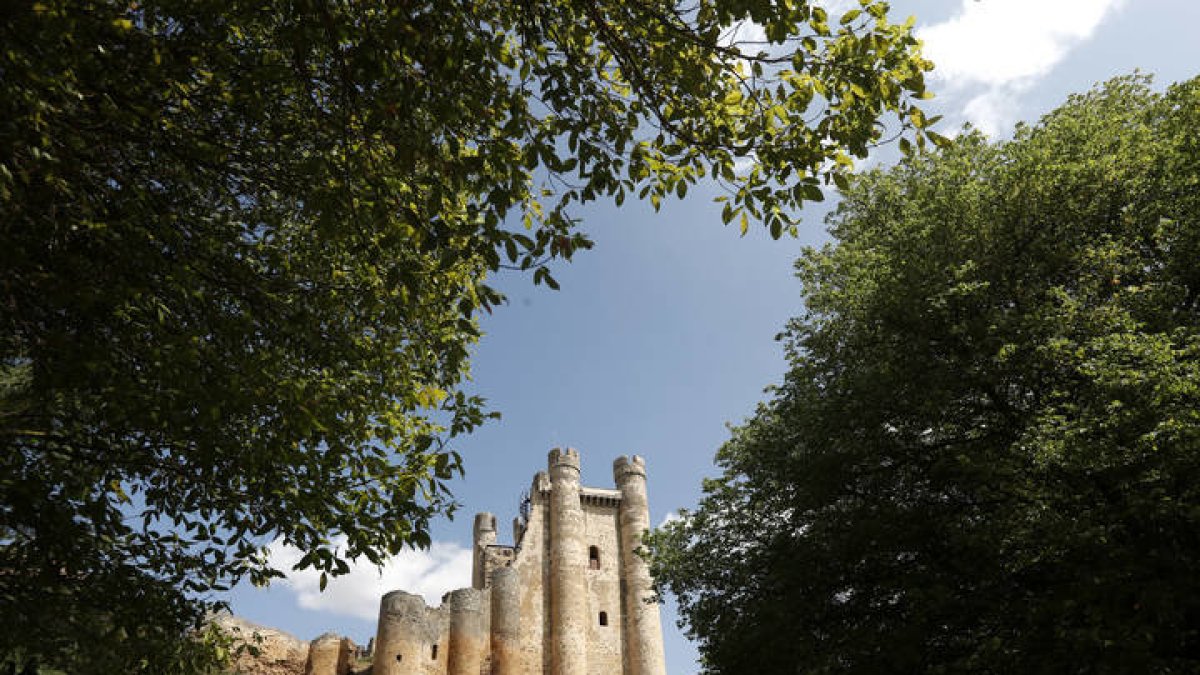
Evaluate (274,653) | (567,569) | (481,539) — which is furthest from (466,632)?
(481,539)

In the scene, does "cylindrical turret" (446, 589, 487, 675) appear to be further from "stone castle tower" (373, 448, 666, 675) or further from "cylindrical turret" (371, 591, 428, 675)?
"cylindrical turret" (371, 591, 428, 675)

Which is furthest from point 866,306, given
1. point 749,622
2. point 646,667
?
point 646,667

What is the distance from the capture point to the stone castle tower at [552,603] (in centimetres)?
2595

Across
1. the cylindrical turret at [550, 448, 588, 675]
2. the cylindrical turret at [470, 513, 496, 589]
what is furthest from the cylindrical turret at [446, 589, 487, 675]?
the cylindrical turret at [470, 513, 496, 589]

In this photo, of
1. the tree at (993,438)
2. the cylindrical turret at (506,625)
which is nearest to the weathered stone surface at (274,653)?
the cylindrical turret at (506,625)

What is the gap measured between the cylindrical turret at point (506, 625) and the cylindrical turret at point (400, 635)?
116 inches

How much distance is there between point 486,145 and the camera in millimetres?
6055

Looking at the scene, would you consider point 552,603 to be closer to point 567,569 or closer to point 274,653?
point 567,569

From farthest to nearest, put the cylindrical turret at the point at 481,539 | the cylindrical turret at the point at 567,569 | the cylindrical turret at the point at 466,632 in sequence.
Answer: the cylindrical turret at the point at 481,539 → the cylindrical turret at the point at 567,569 → the cylindrical turret at the point at 466,632

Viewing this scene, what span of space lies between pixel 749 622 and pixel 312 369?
26.3ft

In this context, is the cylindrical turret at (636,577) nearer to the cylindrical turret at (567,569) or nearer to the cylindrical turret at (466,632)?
the cylindrical turret at (567,569)

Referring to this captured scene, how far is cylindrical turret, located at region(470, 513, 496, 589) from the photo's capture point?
38294mm

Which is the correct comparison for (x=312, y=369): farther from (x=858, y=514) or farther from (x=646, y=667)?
(x=646, y=667)

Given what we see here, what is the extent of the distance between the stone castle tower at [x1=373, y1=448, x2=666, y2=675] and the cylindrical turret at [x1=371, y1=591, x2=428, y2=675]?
0.10ft
